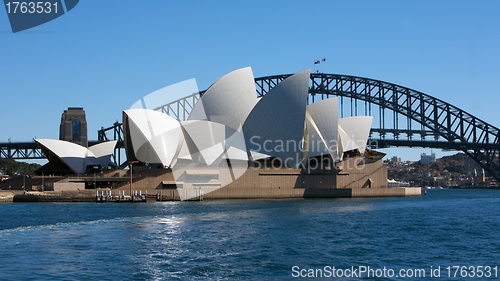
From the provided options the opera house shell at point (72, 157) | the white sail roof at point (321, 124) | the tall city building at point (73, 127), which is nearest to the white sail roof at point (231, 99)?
the white sail roof at point (321, 124)

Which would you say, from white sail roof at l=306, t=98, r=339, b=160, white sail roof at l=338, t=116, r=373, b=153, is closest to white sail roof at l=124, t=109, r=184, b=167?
white sail roof at l=306, t=98, r=339, b=160

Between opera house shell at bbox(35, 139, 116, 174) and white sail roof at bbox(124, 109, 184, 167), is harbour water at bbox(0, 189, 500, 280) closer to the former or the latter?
white sail roof at bbox(124, 109, 184, 167)

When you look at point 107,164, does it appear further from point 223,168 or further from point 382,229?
point 382,229

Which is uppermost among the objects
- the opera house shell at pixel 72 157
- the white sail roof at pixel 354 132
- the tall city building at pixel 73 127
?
the tall city building at pixel 73 127

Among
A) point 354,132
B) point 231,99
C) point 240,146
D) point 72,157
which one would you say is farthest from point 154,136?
point 354,132

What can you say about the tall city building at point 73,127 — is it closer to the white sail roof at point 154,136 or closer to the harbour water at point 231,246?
the white sail roof at point 154,136

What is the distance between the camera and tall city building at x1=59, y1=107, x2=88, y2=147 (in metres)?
88.2

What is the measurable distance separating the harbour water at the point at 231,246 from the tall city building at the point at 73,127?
53.9 metres

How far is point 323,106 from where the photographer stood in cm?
6262

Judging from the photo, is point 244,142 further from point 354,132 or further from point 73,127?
point 73,127

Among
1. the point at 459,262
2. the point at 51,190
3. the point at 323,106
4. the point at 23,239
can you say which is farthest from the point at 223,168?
the point at 459,262

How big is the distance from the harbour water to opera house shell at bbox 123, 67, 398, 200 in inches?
920

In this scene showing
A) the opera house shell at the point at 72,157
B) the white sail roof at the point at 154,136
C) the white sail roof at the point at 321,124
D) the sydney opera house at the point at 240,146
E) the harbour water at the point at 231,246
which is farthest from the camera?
the opera house shell at the point at 72,157

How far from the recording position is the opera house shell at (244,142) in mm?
58125
